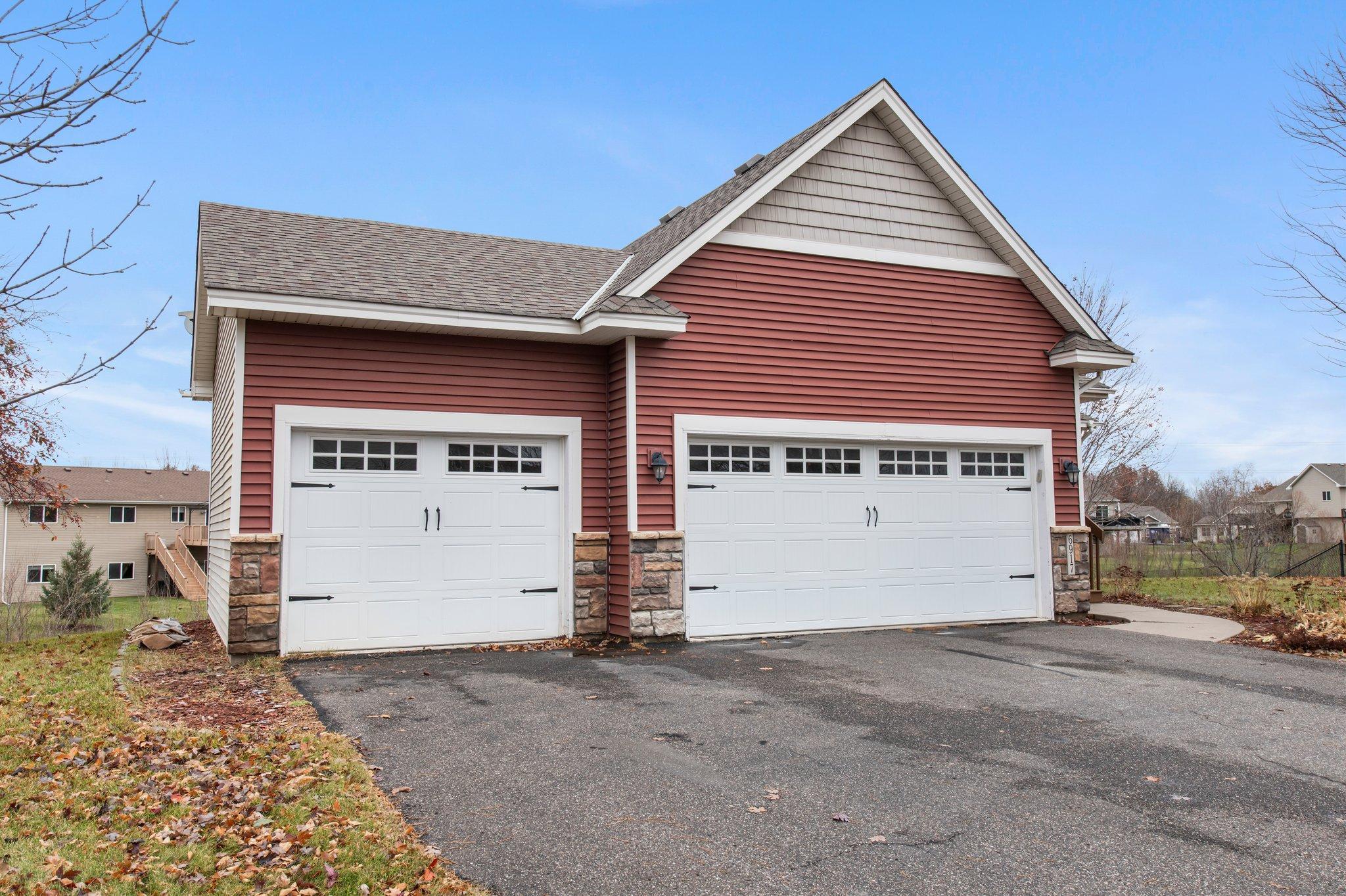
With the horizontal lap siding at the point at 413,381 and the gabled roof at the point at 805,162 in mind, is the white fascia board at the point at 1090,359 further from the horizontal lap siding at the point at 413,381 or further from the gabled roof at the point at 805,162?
the horizontal lap siding at the point at 413,381

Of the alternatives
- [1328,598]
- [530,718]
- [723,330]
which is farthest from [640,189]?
[530,718]

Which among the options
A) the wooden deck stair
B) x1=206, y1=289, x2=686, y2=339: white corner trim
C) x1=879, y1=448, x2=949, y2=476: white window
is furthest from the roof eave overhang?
the wooden deck stair

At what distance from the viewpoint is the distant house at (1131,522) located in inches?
1013

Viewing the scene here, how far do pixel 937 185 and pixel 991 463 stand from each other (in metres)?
3.48

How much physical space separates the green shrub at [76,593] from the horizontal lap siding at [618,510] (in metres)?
18.8

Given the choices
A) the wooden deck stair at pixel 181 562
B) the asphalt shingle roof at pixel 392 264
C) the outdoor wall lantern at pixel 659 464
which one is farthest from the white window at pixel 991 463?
the wooden deck stair at pixel 181 562

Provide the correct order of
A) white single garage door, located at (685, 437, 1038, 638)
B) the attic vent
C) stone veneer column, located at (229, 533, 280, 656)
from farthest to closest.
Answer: the attic vent → white single garage door, located at (685, 437, 1038, 638) → stone veneer column, located at (229, 533, 280, 656)

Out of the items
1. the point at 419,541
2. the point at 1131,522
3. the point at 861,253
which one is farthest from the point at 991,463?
the point at 1131,522

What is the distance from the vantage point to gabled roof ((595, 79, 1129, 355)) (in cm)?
1002

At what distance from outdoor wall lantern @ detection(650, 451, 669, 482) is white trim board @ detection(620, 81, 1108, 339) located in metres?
1.67

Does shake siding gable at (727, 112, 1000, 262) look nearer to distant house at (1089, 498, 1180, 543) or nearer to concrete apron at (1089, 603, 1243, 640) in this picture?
concrete apron at (1089, 603, 1243, 640)

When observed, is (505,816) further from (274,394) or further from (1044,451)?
(1044,451)

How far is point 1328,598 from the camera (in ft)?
39.8

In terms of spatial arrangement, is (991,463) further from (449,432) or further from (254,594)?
(254,594)
